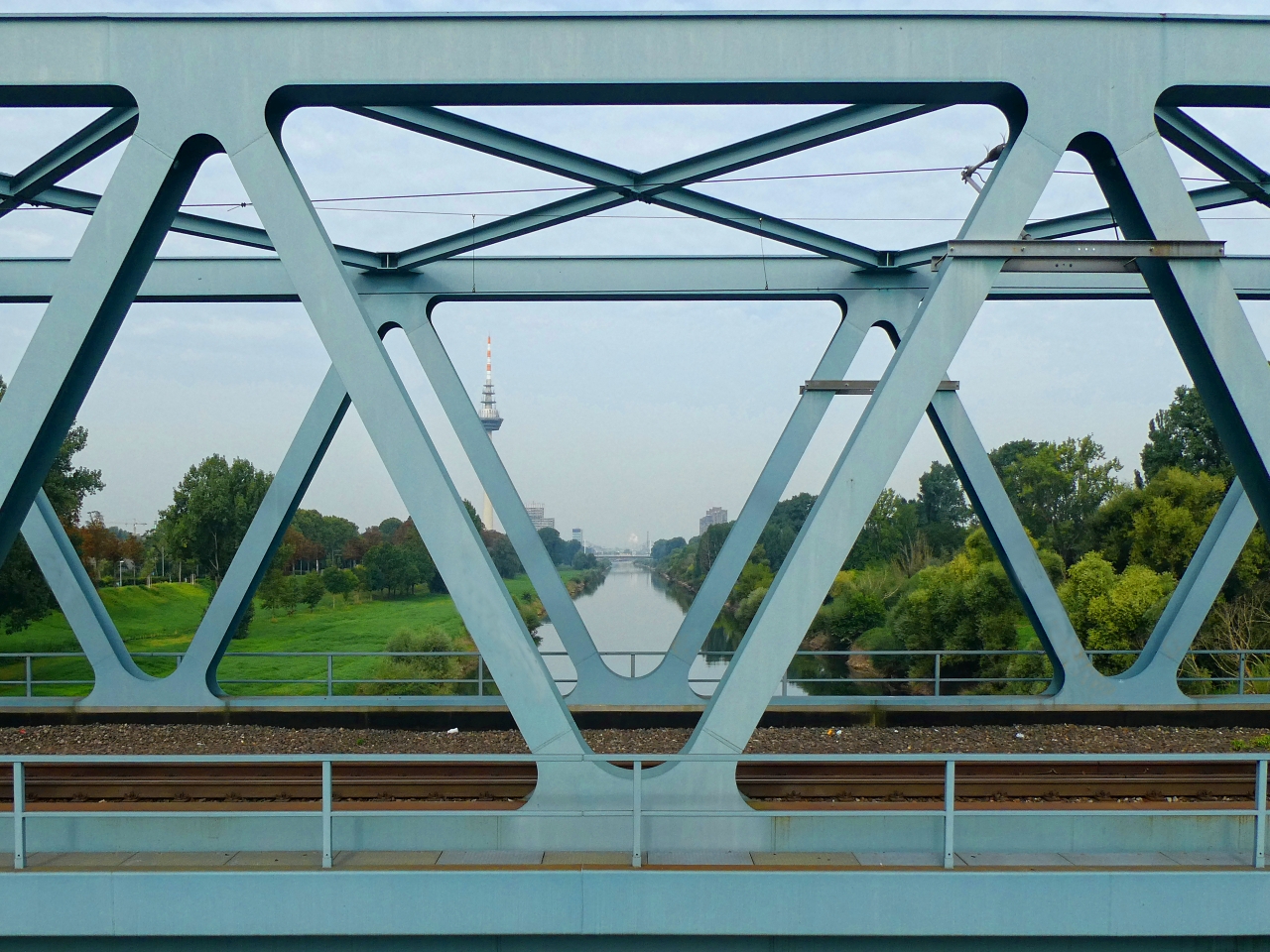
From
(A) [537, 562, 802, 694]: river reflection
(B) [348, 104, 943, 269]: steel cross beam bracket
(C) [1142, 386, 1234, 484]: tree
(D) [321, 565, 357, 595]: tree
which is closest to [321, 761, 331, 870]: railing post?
(B) [348, 104, 943, 269]: steel cross beam bracket

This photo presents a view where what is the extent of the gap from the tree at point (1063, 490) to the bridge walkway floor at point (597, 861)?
4389cm

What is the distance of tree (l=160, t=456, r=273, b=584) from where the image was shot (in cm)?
4066

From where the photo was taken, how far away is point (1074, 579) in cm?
2672

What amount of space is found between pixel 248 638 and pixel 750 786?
47.3 meters

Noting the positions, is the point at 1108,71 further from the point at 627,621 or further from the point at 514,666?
the point at 627,621

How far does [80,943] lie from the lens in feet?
17.9

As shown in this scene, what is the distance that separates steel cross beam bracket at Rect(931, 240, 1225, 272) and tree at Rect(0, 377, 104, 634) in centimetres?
2836

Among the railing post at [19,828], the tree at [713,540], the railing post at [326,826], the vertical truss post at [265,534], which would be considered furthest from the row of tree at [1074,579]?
the tree at [713,540]

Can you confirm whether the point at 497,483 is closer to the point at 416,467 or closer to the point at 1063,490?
the point at 416,467

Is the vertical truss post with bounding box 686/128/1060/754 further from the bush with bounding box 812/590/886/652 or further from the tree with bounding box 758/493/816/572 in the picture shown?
the tree with bounding box 758/493/816/572

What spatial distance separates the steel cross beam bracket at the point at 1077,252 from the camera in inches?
226

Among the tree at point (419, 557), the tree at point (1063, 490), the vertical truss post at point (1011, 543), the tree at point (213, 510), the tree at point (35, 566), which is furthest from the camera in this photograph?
the tree at point (419, 557)

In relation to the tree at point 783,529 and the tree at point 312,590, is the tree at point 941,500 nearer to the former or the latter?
the tree at point 783,529

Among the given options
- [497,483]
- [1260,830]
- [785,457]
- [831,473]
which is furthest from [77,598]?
[1260,830]
